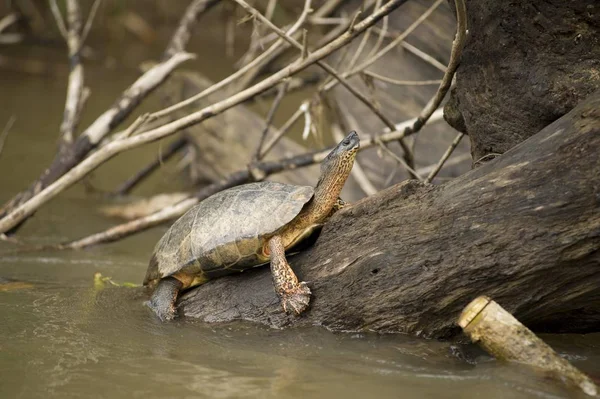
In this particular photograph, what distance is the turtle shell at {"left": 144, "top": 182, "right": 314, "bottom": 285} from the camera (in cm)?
348

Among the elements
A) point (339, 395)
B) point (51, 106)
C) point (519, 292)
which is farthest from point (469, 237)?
point (51, 106)

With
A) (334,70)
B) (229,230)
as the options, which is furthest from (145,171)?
(229,230)

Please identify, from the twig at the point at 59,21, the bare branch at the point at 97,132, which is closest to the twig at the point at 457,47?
the bare branch at the point at 97,132

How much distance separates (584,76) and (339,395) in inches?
66.6

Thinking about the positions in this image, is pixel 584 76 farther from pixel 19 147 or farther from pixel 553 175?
pixel 19 147

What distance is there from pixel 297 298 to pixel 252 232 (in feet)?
1.21

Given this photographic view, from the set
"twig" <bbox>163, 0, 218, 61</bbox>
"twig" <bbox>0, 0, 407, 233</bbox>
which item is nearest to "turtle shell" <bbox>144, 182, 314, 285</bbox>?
"twig" <bbox>0, 0, 407, 233</bbox>

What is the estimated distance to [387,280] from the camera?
3.24 meters

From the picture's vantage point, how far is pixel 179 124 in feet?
14.8

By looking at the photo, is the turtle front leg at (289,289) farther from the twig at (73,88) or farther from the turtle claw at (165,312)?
the twig at (73,88)

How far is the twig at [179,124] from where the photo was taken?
4.02 metres

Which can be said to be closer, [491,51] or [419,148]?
[491,51]

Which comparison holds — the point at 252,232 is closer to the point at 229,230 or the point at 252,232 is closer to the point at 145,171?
the point at 229,230

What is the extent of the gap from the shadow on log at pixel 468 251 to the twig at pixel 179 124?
3.43ft
